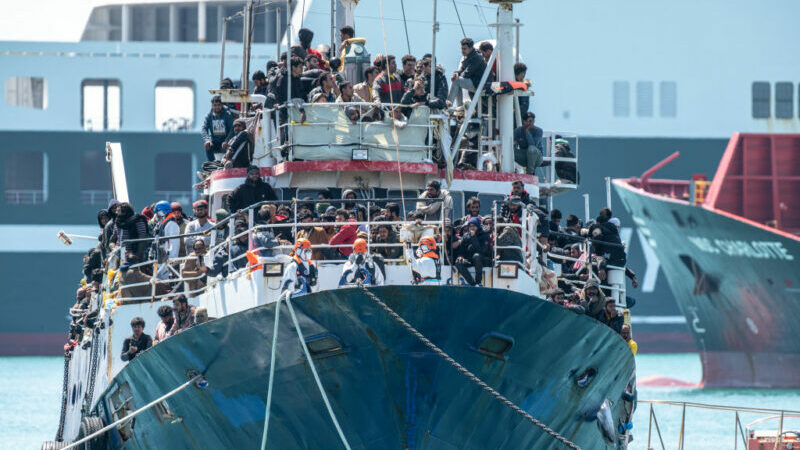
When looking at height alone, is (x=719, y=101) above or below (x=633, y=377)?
above

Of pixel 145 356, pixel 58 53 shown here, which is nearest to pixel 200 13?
pixel 58 53

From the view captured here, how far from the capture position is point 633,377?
22328 millimetres

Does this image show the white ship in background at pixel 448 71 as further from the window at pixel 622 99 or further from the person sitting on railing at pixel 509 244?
the person sitting on railing at pixel 509 244

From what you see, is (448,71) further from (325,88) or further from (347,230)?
(347,230)

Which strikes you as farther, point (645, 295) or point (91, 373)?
point (645, 295)

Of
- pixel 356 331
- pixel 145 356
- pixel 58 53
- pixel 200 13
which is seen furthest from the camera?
pixel 200 13

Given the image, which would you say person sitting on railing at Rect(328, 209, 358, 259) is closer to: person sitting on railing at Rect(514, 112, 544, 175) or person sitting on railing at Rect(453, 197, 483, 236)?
person sitting on railing at Rect(453, 197, 483, 236)

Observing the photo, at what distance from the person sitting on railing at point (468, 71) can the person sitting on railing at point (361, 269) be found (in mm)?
5308

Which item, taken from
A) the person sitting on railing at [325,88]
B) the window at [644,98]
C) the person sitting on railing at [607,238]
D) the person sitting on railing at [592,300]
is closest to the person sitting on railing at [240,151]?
the person sitting on railing at [325,88]

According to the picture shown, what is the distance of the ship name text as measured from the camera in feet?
141

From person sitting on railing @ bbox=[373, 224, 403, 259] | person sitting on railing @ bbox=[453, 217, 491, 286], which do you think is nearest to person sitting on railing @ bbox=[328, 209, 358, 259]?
person sitting on railing @ bbox=[373, 224, 403, 259]

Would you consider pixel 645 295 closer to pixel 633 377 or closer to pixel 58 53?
pixel 58 53

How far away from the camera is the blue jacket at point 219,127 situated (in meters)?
24.0

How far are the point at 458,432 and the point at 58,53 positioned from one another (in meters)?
45.3
